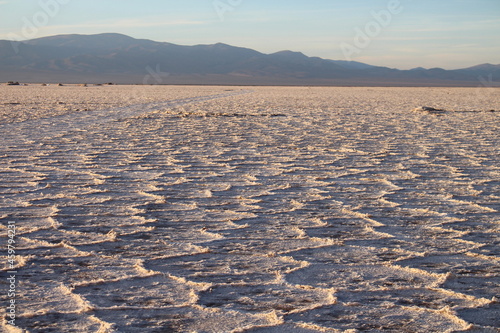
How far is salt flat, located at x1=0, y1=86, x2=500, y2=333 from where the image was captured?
1.89m

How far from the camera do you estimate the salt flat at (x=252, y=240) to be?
1.89 m

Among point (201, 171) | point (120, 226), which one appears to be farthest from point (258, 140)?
point (120, 226)

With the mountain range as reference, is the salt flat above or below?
below

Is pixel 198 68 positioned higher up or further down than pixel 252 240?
higher up

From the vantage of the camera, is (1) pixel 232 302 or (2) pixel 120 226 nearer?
(1) pixel 232 302

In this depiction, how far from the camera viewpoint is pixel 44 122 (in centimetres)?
959

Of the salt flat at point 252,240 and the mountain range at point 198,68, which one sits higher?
the mountain range at point 198,68

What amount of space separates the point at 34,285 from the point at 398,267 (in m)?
1.36

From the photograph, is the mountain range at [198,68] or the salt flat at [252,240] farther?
the mountain range at [198,68]

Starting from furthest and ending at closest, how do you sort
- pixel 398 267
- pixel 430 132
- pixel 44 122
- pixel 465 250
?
pixel 44 122, pixel 430 132, pixel 465 250, pixel 398 267

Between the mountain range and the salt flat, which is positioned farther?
the mountain range

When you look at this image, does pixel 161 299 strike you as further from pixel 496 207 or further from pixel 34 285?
pixel 496 207

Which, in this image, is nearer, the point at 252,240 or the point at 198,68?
the point at 252,240

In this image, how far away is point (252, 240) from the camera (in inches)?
107
